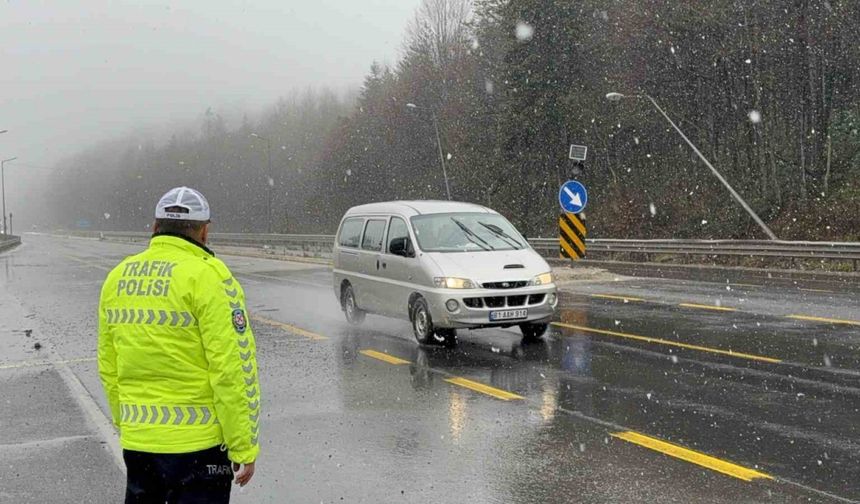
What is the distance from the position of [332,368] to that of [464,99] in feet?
159

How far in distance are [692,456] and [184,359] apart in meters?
3.76

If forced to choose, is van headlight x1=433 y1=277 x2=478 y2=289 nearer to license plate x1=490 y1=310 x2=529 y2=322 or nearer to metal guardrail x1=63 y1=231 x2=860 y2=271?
license plate x1=490 y1=310 x2=529 y2=322

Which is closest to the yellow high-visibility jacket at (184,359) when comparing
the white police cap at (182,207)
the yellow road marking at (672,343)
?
the white police cap at (182,207)

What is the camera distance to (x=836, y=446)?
5.82 meters

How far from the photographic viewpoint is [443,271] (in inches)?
413

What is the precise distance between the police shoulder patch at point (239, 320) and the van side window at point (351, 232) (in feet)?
31.7

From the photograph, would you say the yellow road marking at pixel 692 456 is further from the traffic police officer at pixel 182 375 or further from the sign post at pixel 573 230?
the sign post at pixel 573 230

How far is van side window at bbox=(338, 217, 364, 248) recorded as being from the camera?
43.0 ft

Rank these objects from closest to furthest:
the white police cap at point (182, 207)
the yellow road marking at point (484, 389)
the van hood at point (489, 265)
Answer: the white police cap at point (182, 207)
the yellow road marking at point (484, 389)
the van hood at point (489, 265)

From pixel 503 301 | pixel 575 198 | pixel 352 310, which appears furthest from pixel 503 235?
pixel 575 198

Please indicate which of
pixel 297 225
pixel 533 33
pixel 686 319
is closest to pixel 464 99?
pixel 533 33

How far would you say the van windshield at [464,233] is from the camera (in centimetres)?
1127

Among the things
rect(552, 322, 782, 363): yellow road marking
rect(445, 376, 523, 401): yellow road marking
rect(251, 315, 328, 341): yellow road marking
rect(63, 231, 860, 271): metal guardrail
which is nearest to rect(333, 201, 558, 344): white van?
rect(251, 315, 328, 341): yellow road marking

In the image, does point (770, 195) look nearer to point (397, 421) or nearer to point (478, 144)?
point (478, 144)
